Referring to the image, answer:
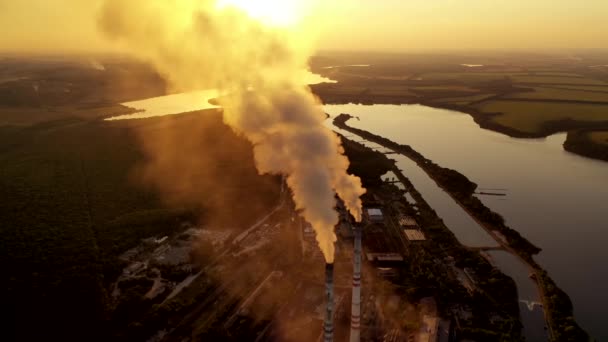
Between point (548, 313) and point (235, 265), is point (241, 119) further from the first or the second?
point (548, 313)

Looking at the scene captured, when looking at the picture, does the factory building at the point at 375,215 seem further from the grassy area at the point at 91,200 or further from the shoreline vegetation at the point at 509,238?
the grassy area at the point at 91,200

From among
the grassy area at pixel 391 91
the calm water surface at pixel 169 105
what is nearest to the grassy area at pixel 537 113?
the grassy area at pixel 391 91

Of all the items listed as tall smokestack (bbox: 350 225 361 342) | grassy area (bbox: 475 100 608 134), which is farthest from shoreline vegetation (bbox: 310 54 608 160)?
tall smokestack (bbox: 350 225 361 342)

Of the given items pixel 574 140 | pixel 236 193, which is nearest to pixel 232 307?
pixel 236 193

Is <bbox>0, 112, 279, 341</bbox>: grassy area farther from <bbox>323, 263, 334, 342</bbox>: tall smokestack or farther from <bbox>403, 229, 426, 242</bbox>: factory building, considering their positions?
<bbox>323, 263, 334, 342</bbox>: tall smokestack

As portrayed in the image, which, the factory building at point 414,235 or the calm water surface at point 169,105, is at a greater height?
the calm water surface at point 169,105
